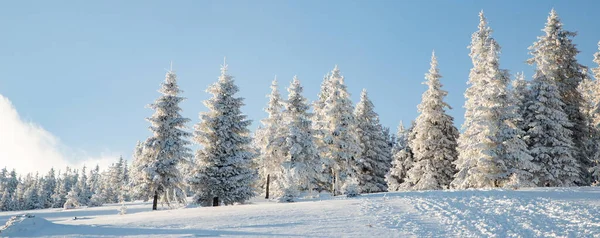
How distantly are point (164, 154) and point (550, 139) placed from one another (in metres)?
28.9

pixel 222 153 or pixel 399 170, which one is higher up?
pixel 222 153

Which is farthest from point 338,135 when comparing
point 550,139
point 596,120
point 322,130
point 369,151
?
point 596,120

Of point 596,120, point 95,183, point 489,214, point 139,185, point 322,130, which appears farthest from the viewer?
point 95,183

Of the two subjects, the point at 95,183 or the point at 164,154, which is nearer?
the point at 164,154

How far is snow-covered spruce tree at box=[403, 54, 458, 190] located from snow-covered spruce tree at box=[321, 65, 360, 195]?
19.7ft

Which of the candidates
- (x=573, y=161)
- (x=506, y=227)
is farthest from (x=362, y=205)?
(x=573, y=161)

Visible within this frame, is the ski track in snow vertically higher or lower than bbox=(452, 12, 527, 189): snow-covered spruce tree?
lower

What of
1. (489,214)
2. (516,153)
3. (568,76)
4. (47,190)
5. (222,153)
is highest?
→ (568,76)

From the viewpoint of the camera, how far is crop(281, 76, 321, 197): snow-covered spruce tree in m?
33.4

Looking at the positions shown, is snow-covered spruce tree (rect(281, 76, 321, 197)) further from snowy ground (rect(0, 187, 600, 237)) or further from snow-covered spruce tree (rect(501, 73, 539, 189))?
snow-covered spruce tree (rect(501, 73, 539, 189))

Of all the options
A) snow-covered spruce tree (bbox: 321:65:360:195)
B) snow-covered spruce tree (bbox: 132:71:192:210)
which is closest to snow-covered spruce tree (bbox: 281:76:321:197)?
snow-covered spruce tree (bbox: 321:65:360:195)

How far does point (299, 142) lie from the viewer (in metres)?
34.1

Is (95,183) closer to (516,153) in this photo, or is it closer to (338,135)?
(338,135)

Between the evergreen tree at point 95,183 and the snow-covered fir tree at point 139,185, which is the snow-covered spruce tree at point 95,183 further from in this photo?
the snow-covered fir tree at point 139,185
